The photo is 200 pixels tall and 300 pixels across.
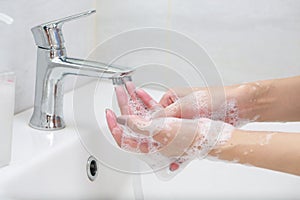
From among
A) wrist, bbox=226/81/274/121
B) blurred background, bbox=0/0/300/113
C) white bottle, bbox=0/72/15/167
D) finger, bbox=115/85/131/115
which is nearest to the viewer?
white bottle, bbox=0/72/15/167

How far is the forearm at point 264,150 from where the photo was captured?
66 centimetres

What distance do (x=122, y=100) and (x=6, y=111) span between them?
18cm

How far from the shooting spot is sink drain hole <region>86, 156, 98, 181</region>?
0.86 m

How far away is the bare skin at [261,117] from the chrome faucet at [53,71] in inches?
3.1

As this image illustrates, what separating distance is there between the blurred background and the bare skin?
0.20 m

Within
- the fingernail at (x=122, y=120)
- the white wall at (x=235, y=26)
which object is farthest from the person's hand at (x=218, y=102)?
the white wall at (x=235, y=26)

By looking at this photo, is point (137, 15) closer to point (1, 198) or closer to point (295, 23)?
point (295, 23)

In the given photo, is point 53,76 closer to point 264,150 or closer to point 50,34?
point 50,34

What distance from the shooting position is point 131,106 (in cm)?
75

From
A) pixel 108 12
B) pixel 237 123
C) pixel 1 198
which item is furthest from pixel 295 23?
pixel 1 198

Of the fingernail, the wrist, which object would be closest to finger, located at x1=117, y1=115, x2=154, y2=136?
the fingernail

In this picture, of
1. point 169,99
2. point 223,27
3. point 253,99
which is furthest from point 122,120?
point 223,27

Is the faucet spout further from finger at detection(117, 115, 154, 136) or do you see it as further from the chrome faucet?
finger at detection(117, 115, 154, 136)

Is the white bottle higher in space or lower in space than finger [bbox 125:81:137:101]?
lower
